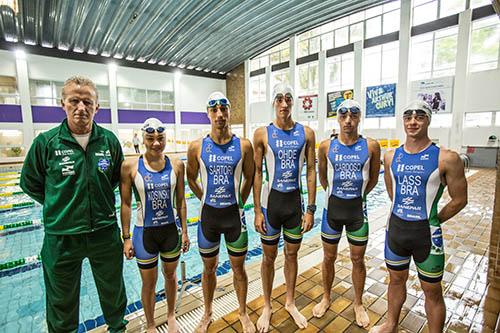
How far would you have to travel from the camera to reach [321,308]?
7.92ft

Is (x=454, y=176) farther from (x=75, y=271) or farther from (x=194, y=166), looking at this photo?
(x=75, y=271)

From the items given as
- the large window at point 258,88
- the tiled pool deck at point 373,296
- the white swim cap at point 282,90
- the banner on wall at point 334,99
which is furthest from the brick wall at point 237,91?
the white swim cap at point 282,90

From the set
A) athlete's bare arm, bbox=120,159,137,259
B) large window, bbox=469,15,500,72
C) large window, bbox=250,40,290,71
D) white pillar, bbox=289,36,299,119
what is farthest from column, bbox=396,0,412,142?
athlete's bare arm, bbox=120,159,137,259

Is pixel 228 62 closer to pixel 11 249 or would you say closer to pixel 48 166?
pixel 11 249

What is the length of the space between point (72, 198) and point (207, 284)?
125cm

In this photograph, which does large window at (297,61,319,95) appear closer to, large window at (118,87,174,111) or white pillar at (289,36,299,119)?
white pillar at (289,36,299,119)

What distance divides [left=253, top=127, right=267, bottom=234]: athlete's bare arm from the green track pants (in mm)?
1134

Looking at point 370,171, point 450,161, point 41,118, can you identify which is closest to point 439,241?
point 450,161

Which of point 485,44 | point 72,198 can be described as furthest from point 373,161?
point 485,44

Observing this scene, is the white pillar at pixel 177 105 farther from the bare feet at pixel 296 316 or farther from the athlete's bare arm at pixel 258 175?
the bare feet at pixel 296 316

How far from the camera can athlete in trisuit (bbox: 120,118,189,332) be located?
2016 mm

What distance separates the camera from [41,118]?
→ 1562 cm

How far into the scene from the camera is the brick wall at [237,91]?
74.1ft

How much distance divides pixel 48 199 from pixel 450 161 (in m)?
2.79
